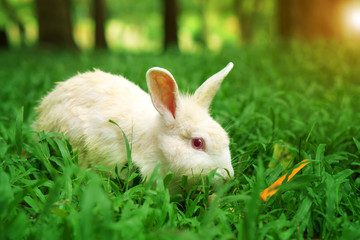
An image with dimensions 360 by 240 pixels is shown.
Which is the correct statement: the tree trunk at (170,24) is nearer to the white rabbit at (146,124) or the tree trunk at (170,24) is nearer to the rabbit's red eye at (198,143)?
the white rabbit at (146,124)

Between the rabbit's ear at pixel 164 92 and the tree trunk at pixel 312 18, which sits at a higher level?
the rabbit's ear at pixel 164 92

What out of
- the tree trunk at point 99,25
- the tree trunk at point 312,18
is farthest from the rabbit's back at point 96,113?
the tree trunk at point 99,25

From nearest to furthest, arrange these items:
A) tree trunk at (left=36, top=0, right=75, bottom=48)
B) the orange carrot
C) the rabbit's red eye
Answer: the orange carrot → the rabbit's red eye → tree trunk at (left=36, top=0, right=75, bottom=48)

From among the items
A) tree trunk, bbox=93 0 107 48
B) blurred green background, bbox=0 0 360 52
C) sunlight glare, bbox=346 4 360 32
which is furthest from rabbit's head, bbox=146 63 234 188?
tree trunk, bbox=93 0 107 48

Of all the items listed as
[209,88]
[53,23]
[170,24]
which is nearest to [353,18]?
[170,24]

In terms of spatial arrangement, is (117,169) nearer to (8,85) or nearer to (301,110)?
(301,110)

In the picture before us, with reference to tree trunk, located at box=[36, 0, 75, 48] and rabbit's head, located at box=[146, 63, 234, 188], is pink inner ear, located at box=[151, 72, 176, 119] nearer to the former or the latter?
rabbit's head, located at box=[146, 63, 234, 188]

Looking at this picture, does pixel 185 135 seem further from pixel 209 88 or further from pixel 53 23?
pixel 53 23

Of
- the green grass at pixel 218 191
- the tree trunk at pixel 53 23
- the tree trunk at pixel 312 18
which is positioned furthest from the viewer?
the tree trunk at pixel 53 23
